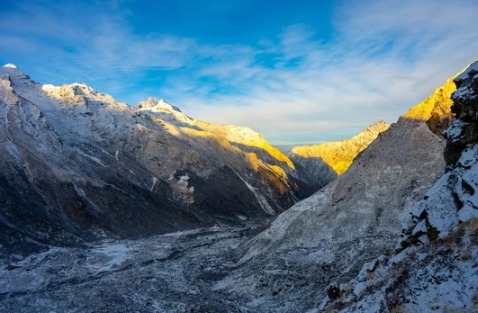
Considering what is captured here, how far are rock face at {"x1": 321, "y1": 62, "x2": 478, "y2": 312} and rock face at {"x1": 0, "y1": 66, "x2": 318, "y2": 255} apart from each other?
52098mm

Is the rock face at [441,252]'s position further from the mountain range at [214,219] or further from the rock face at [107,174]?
the rock face at [107,174]

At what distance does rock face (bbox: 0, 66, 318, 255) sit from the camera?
72125 mm

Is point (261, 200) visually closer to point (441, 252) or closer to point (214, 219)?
point (214, 219)

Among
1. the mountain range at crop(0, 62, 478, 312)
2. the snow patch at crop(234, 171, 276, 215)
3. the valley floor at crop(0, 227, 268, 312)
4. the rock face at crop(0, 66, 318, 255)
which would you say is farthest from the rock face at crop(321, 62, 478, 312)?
the snow patch at crop(234, 171, 276, 215)

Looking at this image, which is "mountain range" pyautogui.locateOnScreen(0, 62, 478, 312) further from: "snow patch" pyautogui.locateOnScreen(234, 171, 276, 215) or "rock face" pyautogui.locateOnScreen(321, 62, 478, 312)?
"snow patch" pyautogui.locateOnScreen(234, 171, 276, 215)

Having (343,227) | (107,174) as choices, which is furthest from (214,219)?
(343,227)

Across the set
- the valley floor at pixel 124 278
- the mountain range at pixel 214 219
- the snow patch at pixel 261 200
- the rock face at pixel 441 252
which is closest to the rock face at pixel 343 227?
the mountain range at pixel 214 219

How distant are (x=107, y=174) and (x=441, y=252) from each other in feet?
292

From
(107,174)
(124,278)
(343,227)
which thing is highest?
(107,174)

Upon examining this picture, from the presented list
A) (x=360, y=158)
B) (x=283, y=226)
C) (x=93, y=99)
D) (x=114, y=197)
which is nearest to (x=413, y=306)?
(x=283, y=226)

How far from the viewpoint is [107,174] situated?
95.6m

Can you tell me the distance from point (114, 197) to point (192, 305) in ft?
179

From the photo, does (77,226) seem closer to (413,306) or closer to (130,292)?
(130,292)

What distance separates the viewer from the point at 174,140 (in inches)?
4865
